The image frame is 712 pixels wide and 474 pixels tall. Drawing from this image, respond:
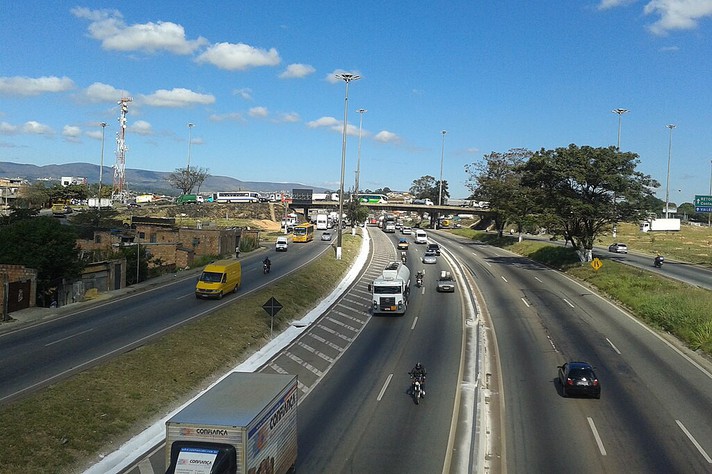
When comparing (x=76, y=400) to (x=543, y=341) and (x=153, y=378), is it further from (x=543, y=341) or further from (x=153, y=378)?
(x=543, y=341)

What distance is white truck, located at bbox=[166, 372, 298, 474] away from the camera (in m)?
11.8

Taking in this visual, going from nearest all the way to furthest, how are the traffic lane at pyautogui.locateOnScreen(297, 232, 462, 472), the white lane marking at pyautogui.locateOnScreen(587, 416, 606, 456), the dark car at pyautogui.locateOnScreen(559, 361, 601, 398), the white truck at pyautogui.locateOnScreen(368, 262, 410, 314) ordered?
the traffic lane at pyautogui.locateOnScreen(297, 232, 462, 472), the white lane marking at pyautogui.locateOnScreen(587, 416, 606, 456), the dark car at pyautogui.locateOnScreen(559, 361, 601, 398), the white truck at pyautogui.locateOnScreen(368, 262, 410, 314)

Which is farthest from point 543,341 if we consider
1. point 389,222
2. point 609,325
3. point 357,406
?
point 389,222

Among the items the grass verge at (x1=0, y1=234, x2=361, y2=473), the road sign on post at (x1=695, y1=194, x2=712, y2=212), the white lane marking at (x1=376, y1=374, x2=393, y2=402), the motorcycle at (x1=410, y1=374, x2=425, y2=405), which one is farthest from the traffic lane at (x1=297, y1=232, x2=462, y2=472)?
the road sign on post at (x1=695, y1=194, x2=712, y2=212)

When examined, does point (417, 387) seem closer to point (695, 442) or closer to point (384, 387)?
point (384, 387)

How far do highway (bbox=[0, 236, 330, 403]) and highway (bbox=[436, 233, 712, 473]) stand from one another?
18.2 meters

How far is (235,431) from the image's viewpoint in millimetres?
11992

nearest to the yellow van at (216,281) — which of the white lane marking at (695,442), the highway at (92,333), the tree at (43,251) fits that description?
the highway at (92,333)

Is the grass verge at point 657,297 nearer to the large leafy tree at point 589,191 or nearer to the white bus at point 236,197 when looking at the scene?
the large leafy tree at point 589,191

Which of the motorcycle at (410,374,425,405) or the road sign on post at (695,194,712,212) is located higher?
the road sign on post at (695,194,712,212)

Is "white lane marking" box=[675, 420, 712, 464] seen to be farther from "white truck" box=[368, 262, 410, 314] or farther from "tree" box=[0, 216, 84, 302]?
"tree" box=[0, 216, 84, 302]

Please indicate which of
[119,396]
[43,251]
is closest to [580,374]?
[119,396]

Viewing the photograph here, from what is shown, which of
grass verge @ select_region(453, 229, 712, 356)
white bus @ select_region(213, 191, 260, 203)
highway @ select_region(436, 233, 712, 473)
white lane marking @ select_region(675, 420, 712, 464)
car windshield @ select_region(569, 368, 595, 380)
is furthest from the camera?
white bus @ select_region(213, 191, 260, 203)

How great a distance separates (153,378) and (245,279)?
3103 centimetres
